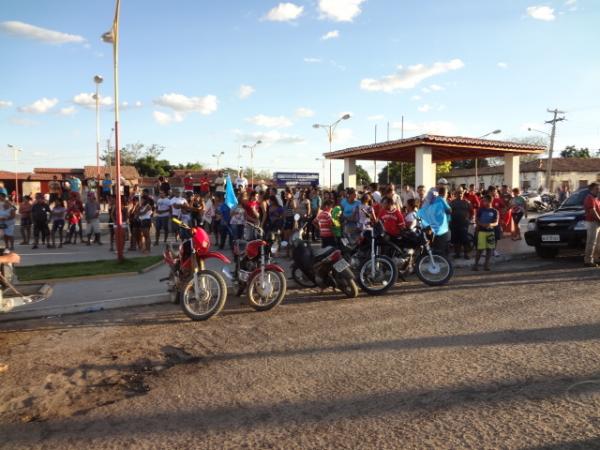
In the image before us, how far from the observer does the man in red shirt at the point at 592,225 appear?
9645mm

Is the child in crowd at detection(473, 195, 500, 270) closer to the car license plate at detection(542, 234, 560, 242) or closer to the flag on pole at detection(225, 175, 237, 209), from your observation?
the car license plate at detection(542, 234, 560, 242)

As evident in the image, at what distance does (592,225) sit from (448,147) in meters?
10.3

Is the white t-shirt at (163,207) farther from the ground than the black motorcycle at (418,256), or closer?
farther from the ground

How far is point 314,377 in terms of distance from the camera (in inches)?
170

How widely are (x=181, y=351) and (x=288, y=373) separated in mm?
1419

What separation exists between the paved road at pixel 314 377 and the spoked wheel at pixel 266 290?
0.68ft

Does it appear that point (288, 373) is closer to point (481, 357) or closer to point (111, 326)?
point (481, 357)

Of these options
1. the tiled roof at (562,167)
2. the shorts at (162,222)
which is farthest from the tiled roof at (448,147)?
the tiled roof at (562,167)

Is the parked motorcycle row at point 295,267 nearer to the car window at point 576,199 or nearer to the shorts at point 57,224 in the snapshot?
the car window at point 576,199

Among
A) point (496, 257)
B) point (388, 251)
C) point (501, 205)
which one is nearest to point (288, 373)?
point (388, 251)

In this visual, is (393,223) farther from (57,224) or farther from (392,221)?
(57,224)

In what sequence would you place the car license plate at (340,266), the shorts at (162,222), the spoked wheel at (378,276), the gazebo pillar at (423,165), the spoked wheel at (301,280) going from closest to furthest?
1. the car license plate at (340,266)
2. the spoked wheel at (378,276)
3. the spoked wheel at (301,280)
4. the shorts at (162,222)
5. the gazebo pillar at (423,165)

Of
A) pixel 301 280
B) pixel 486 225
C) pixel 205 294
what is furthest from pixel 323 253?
pixel 486 225

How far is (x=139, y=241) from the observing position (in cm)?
1382
